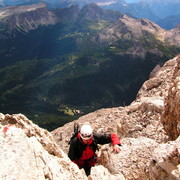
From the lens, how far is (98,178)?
8773mm

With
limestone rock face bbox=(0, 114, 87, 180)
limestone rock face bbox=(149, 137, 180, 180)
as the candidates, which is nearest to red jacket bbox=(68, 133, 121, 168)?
limestone rock face bbox=(0, 114, 87, 180)

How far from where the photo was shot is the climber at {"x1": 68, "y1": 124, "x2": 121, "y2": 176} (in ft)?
31.9

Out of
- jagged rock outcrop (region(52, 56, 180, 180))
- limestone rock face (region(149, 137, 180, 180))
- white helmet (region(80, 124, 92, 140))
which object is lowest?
jagged rock outcrop (region(52, 56, 180, 180))

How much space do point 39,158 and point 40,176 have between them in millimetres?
1049

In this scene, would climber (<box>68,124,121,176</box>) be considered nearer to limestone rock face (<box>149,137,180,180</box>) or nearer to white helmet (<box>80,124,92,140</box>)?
white helmet (<box>80,124,92,140</box>)

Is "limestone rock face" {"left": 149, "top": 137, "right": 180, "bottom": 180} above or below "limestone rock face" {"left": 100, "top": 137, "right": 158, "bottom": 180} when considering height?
above

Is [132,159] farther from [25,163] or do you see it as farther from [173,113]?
[25,163]

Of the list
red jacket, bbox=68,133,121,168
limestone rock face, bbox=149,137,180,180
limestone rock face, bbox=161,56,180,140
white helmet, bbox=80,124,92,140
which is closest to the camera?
limestone rock face, bbox=149,137,180,180

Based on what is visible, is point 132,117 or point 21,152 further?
point 132,117

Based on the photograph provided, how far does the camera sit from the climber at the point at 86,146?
973 cm

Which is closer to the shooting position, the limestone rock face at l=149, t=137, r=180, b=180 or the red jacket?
the limestone rock face at l=149, t=137, r=180, b=180

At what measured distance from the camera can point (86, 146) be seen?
34.1 ft

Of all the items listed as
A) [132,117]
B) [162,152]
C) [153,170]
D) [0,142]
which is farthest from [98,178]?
[132,117]

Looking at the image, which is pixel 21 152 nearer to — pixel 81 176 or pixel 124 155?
pixel 81 176
